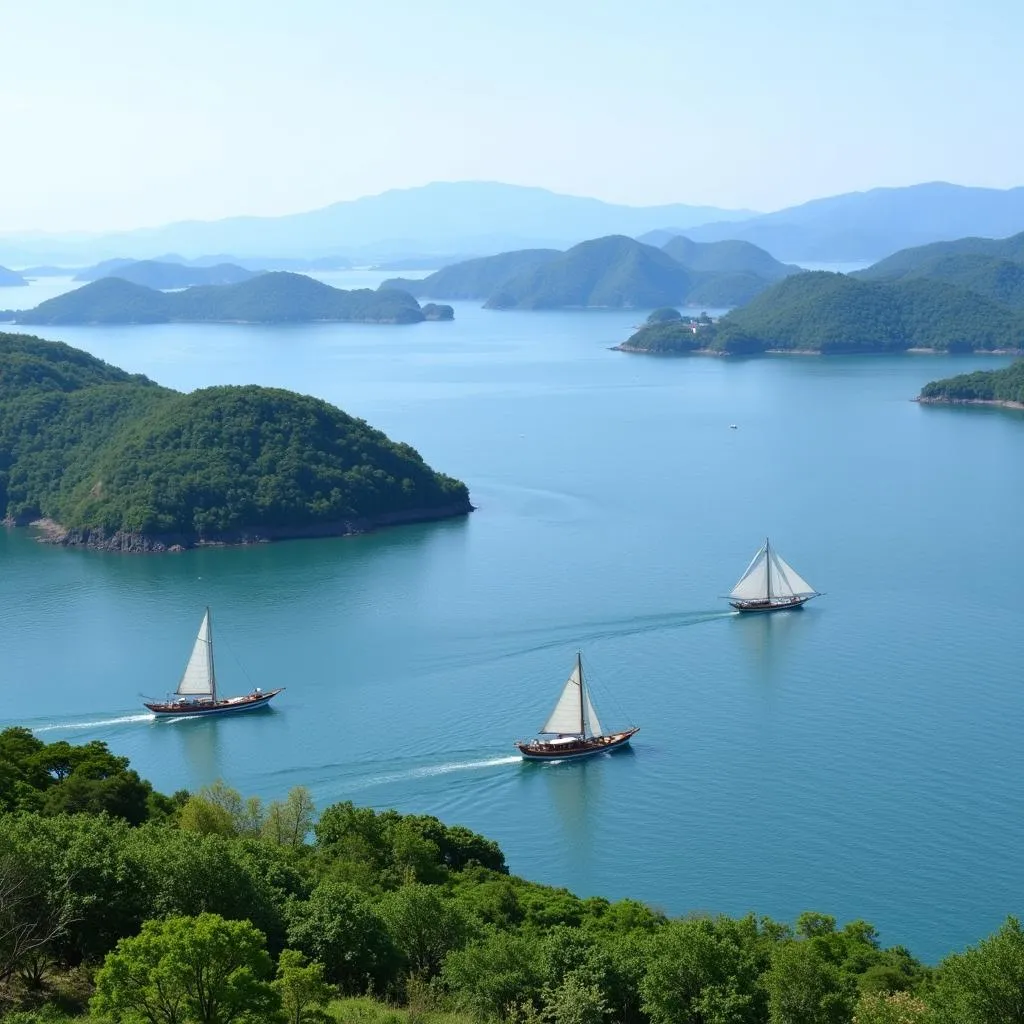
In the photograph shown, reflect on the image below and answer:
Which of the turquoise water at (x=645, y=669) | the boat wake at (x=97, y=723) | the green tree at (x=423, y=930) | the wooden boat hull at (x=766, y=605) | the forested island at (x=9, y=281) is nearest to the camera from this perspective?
the green tree at (x=423, y=930)

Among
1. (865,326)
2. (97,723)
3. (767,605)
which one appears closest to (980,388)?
(865,326)

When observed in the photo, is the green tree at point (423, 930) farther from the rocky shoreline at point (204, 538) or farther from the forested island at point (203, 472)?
the forested island at point (203, 472)

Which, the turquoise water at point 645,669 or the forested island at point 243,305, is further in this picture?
the forested island at point 243,305

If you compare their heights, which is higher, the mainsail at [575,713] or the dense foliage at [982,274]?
the dense foliage at [982,274]

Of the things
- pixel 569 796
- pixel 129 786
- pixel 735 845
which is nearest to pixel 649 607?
pixel 569 796

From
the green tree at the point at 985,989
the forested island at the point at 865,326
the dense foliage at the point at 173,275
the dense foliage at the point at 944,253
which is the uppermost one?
the dense foliage at the point at 173,275

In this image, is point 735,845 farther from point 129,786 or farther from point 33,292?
point 33,292

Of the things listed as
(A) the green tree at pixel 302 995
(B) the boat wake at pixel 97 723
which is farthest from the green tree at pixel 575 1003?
(B) the boat wake at pixel 97 723
